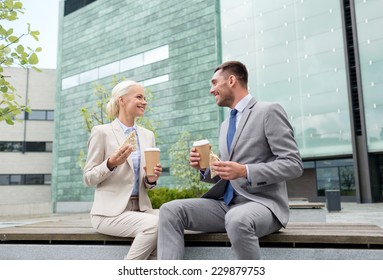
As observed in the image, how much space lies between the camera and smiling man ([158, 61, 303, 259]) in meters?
2.50

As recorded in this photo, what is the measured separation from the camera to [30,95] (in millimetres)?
37969

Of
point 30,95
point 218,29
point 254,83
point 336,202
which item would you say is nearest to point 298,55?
point 254,83

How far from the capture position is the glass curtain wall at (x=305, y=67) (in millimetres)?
20891

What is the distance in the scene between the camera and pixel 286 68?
71.1ft

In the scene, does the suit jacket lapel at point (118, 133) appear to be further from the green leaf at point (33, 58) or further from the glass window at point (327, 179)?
the glass window at point (327, 179)

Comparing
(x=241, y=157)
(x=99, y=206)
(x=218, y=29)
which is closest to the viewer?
(x=241, y=157)

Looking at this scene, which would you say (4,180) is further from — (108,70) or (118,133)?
(118,133)

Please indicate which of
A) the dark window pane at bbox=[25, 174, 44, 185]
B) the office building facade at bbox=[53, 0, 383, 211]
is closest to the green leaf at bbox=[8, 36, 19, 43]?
the office building facade at bbox=[53, 0, 383, 211]

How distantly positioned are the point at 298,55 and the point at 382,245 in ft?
66.9

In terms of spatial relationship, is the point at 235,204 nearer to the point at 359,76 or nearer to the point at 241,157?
the point at 241,157

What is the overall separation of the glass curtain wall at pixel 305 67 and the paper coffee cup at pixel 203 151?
758 inches

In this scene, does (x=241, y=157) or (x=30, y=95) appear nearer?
(x=241, y=157)

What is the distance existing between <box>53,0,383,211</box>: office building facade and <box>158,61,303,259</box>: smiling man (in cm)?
1901

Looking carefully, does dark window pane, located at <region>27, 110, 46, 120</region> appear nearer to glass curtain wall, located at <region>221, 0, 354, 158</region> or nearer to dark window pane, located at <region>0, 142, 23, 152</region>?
dark window pane, located at <region>0, 142, 23, 152</region>
